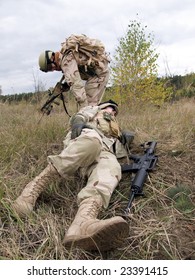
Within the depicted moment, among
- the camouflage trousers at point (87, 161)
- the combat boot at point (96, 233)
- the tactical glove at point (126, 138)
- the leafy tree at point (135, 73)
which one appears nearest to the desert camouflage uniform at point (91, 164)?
the camouflage trousers at point (87, 161)

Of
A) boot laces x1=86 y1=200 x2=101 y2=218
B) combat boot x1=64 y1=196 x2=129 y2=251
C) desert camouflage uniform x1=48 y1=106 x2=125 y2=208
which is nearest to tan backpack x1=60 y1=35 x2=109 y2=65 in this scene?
desert camouflage uniform x1=48 y1=106 x2=125 y2=208

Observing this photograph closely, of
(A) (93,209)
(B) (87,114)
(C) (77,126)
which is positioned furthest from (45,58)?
(A) (93,209)

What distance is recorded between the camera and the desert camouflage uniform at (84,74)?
363 cm

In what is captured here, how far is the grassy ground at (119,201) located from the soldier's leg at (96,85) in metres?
0.56

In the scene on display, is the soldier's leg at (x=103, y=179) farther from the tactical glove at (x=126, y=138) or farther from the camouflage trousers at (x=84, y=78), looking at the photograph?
the camouflage trousers at (x=84, y=78)

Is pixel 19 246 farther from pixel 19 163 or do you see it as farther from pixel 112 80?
pixel 112 80

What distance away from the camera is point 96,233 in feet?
5.39

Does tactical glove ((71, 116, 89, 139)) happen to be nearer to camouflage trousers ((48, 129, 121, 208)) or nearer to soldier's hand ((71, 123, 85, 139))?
soldier's hand ((71, 123, 85, 139))

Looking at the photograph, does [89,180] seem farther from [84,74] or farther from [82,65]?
[84,74]

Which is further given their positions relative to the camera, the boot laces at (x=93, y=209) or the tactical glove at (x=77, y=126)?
the tactical glove at (x=77, y=126)

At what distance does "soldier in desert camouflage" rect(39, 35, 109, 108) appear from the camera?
3.65 m
